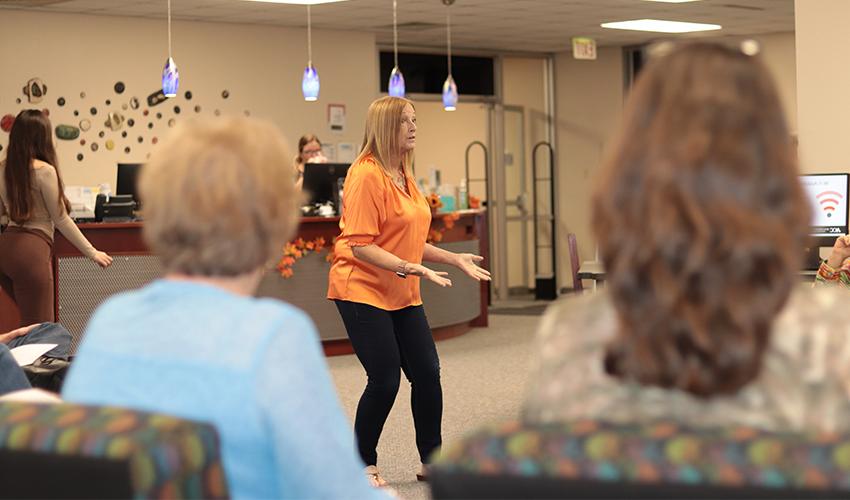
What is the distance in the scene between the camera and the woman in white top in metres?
6.55

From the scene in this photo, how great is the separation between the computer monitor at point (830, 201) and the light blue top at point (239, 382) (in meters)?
4.91

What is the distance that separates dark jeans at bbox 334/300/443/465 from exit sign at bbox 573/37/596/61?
8958 millimetres

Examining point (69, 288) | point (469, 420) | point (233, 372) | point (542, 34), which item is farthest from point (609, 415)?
point (542, 34)

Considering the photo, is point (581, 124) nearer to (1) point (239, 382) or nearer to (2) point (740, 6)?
(2) point (740, 6)

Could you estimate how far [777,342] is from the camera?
154 centimetres

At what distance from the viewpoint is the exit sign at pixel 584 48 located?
13.2 metres

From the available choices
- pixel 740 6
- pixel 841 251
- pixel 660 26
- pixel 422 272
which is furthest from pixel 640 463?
pixel 660 26

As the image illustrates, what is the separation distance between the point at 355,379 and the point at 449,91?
4.22m

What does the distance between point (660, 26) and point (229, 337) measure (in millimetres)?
11471

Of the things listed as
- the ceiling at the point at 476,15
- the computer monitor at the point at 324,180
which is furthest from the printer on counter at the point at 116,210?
the ceiling at the point at 476,15

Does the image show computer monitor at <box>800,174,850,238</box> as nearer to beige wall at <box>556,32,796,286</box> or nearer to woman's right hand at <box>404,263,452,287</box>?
woman's right hand at <box>404,263,452,287</box>

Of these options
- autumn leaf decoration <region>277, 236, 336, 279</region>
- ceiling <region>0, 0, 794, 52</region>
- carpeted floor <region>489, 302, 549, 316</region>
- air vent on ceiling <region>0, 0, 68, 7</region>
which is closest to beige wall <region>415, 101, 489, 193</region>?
ceiling <region>0, 0, 794, 52</region>

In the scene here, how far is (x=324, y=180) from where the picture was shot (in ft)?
30.8

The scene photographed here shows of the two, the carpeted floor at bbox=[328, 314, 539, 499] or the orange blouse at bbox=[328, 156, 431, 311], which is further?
the carpeted floor at bbox=[328, 314, 539, 499]
